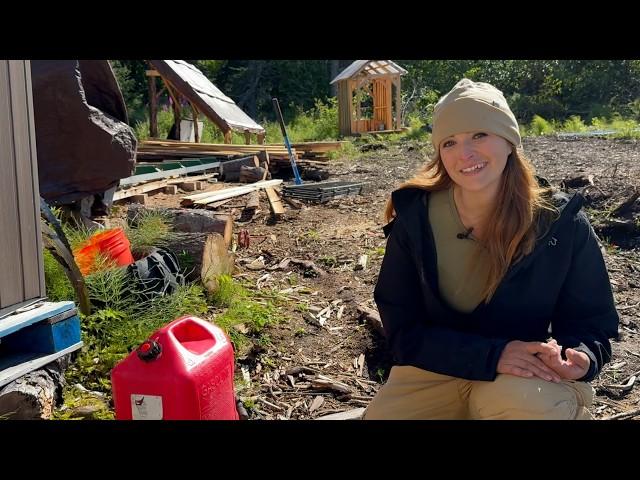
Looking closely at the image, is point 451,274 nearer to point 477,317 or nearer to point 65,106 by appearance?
point 477,317

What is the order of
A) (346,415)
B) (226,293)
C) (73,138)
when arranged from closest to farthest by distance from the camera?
(346,415)
(226,293)
(73,138)

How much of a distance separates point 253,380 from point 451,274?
87.3 inches

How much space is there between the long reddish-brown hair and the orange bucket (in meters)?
3.42

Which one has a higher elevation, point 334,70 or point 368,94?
point 334,70

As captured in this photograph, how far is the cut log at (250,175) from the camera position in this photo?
13750 millimetres

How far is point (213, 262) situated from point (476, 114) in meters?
3.92

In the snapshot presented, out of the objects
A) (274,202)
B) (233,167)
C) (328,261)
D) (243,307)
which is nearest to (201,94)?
(233,167)

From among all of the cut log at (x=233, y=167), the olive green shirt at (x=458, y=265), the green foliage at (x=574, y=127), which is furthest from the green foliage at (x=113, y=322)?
the green foliage at (x=574, y=127)

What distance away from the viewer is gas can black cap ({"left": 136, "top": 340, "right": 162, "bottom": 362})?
113 inches

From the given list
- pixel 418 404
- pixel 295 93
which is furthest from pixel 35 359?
pixel 295 93

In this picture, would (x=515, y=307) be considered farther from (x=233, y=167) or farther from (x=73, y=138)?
(x=233, y=167)

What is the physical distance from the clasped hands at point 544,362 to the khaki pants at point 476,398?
27 mm

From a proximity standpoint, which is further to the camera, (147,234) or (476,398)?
(147,234)

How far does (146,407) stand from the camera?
290 cm
